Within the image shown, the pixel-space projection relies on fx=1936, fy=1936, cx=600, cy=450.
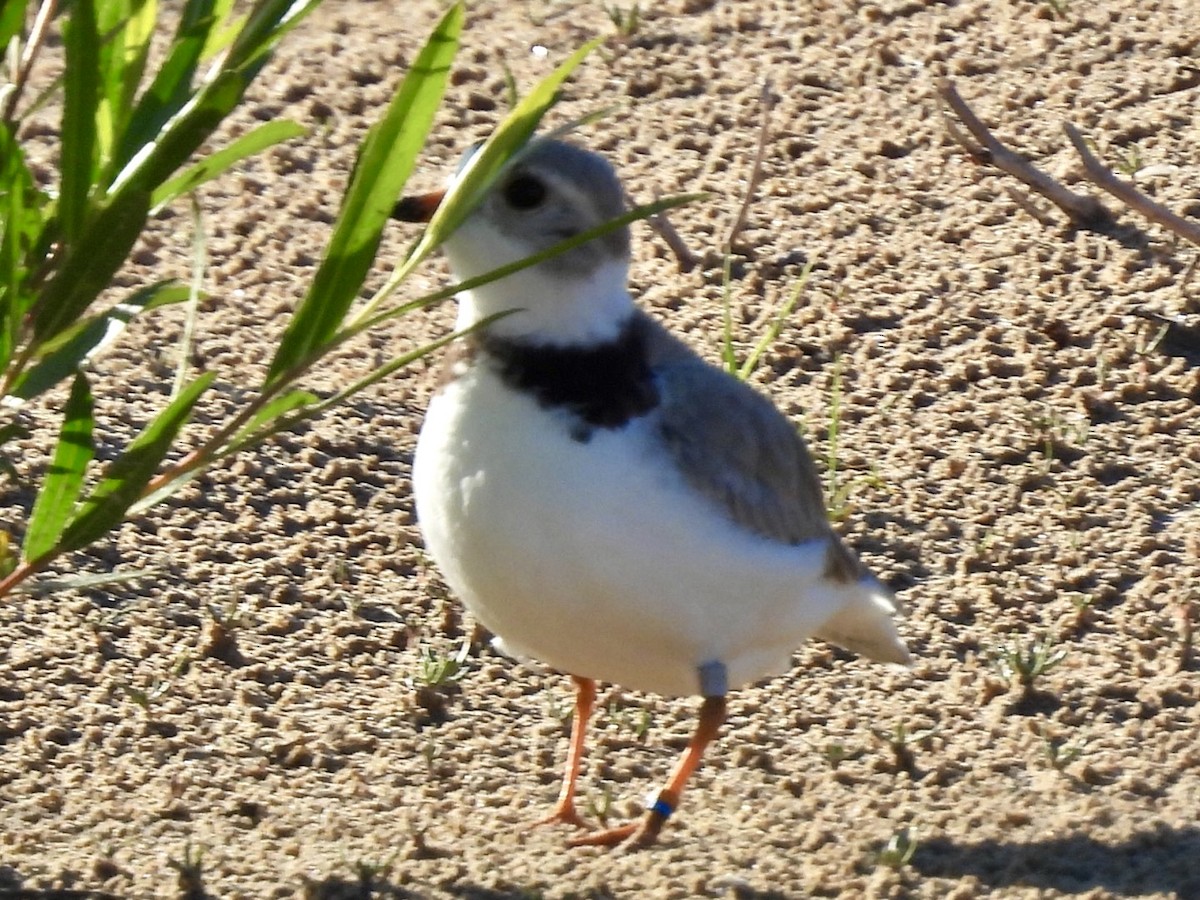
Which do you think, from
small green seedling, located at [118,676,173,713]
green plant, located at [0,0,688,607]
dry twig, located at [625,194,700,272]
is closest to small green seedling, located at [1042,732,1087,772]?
green plant, located at [0,0,688,607]

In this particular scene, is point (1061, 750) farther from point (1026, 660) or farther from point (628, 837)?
point (628, 837)

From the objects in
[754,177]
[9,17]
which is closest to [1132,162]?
[754,177]

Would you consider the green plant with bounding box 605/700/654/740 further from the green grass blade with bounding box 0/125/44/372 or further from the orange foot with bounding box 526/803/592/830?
the green grass blade with bounding box 0/125/44/372

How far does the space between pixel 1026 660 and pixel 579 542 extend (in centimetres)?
151

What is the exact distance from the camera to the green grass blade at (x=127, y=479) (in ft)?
11.3

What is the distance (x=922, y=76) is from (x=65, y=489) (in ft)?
14.0

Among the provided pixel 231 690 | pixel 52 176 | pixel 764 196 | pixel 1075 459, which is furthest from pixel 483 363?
pixel 52 176

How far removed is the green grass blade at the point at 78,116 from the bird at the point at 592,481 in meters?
0.77

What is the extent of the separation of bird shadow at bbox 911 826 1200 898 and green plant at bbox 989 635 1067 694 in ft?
2.08

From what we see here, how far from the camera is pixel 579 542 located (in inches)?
154

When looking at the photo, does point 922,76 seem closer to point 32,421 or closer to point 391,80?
point 391,80

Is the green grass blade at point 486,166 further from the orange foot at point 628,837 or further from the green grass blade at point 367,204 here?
the orange foot at point 628,837

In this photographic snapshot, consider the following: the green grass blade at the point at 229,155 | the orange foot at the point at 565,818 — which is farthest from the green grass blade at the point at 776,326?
the green grass blade at the point at 229,155

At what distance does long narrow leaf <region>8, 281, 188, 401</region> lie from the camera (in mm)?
3518
